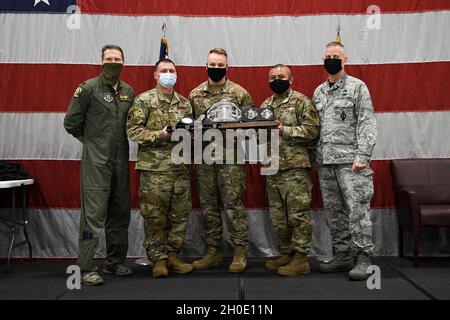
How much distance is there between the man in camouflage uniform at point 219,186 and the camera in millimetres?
3643

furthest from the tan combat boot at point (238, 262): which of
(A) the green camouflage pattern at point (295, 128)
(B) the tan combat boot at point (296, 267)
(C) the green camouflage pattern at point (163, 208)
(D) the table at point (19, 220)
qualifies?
(D) the table at point (19, 220)

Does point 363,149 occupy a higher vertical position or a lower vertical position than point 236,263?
higher

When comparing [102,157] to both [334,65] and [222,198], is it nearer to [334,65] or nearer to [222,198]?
[222,198]

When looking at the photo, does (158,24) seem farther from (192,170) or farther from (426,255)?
(426,255)

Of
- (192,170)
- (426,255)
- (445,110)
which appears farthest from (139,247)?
(445,110)

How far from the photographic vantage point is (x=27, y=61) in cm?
430

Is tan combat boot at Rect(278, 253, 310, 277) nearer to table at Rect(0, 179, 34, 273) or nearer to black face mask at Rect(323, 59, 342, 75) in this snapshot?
black face mask at Rect(323, 59, 342, 75)

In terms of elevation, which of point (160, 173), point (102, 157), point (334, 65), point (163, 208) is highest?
point (334, 65)

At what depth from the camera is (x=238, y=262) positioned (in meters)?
3.68

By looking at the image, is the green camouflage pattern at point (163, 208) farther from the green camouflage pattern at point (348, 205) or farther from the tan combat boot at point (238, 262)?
the green camouflage pattern at point (348, 205)

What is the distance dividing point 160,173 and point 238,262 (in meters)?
0.91

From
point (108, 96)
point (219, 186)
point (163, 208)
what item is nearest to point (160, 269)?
point (163, 208)

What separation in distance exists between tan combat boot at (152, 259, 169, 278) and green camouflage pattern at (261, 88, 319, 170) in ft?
3.62

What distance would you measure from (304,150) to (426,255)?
5.35 ft
